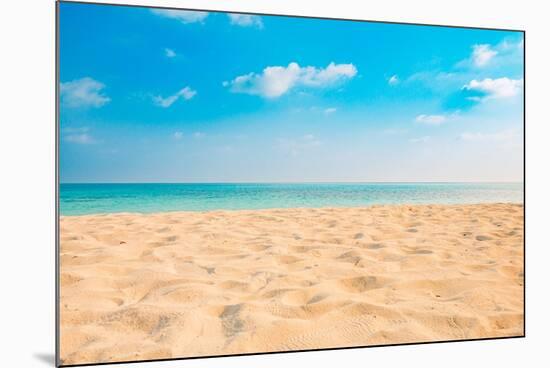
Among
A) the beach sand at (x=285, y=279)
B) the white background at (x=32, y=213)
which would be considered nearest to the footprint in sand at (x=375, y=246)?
the beach sand at (x=285, y=279)

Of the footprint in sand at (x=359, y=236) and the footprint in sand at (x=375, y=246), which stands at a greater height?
the footprint in sand at (x=359, y=236)

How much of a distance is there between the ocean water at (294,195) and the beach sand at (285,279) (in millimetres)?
73

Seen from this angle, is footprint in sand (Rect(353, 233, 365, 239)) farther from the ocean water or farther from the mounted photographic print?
the ocean water

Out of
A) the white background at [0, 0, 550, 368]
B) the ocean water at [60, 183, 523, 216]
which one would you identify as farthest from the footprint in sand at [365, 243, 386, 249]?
the white background at [0, 0, 550, 368]

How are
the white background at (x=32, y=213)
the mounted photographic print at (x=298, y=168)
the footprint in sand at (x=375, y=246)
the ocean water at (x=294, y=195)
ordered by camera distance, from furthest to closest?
the footprint in sand at (x=375, y=246) < the ocean water at (x=294, y=195) < the mounted photographic print at (x=298, y=168) < the white background at (x=32, y=213)

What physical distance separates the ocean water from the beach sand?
7cm

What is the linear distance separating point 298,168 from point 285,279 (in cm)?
54

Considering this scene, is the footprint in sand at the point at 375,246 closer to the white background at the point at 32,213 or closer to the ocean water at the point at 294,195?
the ocean water at the point at 294,195

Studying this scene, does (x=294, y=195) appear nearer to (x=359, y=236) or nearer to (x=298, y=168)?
(x=298, y=168)

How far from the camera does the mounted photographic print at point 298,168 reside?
2375mm

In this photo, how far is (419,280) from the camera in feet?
8.52

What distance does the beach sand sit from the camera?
2.18 meters
